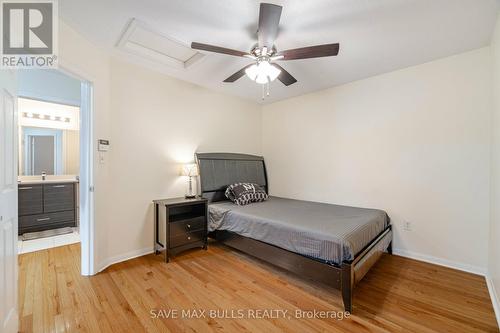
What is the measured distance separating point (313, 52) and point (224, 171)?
245 centimetres

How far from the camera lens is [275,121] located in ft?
14.9

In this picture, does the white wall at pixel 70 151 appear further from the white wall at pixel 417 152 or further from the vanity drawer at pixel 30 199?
the white wall at pixel 417 152

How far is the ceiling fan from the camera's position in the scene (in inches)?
66.4

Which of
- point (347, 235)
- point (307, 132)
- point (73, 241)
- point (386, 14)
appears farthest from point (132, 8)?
point (73, 241)

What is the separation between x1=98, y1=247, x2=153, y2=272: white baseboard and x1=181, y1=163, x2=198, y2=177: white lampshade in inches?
46.7

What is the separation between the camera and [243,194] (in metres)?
3.46

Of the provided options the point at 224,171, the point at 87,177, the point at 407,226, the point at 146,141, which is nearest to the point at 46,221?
the point at 87,177

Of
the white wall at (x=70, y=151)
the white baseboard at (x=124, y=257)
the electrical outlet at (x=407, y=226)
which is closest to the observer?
the white baseboard at (x=124, y=257)

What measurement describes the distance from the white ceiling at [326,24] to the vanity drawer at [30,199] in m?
3.04

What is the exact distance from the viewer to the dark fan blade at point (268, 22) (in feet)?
5.23

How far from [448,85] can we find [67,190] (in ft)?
20.7

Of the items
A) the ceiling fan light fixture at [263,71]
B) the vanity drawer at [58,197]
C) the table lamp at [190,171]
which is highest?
the ceiling fan light fixture at [263,71]

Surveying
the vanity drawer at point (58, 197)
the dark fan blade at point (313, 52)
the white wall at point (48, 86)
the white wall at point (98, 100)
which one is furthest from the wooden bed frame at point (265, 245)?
the vanity drawer at point (58, 197)

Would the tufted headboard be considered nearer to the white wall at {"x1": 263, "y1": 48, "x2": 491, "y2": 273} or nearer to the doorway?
the white wall at {"x1": 263, "y1": 48, "x2": 491, "y2": 273}
